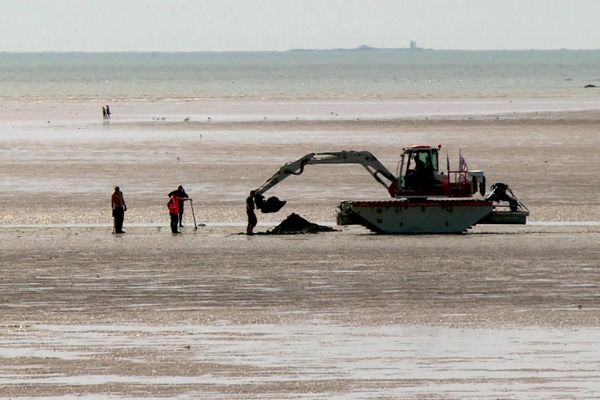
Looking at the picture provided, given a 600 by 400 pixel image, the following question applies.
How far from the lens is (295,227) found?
40094 millimetres

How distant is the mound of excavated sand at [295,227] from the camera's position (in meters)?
40.0

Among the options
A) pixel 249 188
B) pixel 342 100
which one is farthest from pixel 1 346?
pixel 342 100

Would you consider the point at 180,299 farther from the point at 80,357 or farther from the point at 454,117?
the point at 454,117

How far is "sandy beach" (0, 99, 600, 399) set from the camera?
21.6 m

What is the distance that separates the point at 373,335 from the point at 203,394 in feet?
16.1

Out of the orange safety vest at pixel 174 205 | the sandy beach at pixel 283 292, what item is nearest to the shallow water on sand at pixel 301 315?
the sandy beach at pixel 283 292

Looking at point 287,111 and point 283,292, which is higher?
point 283,292

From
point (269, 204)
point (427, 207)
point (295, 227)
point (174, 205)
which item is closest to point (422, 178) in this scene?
point (427, 207)

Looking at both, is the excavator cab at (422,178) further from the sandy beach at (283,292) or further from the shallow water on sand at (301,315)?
the shallow water on sand at (301,315)

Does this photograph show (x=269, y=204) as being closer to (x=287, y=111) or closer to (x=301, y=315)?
(x=301, y=315)

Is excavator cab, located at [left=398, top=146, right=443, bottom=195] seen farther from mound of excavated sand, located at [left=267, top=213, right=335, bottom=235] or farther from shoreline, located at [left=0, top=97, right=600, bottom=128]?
shoreline, located at [left=0, top=97, right=600, bottom=128]

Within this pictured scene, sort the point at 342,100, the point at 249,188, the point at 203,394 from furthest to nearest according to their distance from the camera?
the point at 342,100
the point at 249,188
the point at 203,394

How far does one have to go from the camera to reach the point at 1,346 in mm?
24016

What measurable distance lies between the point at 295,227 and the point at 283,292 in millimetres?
10399
